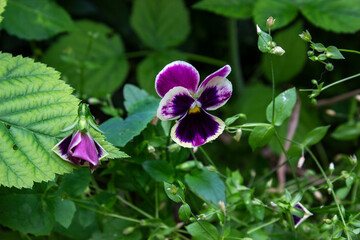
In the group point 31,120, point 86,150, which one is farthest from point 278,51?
point 31,120

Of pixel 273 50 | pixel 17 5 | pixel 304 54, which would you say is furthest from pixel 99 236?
pixel 304 54

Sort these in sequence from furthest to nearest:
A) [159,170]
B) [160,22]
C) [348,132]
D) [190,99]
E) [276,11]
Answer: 1. [160,22]
2. [276,11]
3. [348,132]
4. [159,170]
5. [190,99]

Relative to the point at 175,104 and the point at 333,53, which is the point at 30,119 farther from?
the point at 333,53

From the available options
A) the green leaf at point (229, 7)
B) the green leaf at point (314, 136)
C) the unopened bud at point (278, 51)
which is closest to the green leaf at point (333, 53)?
the unopened bud at point (278, 51)

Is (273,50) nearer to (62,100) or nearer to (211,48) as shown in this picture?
(62,100)

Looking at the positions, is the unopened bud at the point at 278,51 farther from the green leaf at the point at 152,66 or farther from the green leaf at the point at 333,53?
the green leaf at the point at 152,66

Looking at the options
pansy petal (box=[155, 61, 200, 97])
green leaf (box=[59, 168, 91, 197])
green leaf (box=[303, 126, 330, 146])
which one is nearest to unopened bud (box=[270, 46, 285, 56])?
pansy petal (box=[155, 61, 200, 97])
